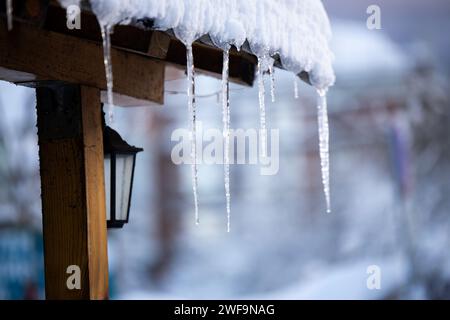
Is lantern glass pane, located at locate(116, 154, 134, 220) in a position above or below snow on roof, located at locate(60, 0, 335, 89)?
below

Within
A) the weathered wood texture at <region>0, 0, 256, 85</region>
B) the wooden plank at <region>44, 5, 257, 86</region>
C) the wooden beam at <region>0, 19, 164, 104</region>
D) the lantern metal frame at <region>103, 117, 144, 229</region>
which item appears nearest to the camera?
the weathered wood texture at <region>0, 0, 256, 85</region>

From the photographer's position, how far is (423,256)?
50.4 feet

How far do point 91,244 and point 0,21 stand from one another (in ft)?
3.55

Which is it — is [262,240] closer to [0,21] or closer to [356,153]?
[356,153]

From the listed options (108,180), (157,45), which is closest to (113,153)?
(108,180)

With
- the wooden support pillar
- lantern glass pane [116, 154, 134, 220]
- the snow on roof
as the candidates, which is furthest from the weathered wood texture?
lantern glass pane [116, 154, 134, 220]

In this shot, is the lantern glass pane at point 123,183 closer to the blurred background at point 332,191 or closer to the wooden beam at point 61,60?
the wooden beam at point 61,60

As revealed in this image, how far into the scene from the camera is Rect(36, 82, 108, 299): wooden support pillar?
3.98 meters

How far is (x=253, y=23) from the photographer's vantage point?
394cm

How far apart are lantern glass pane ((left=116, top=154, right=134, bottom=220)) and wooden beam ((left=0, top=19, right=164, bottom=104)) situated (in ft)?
1.20

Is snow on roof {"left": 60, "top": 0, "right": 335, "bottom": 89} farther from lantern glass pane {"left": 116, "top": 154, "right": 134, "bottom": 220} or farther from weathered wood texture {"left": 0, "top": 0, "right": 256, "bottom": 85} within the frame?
lantern glass pane {"left": 116, "top": 154, "right": 134, "bottom": 220}
